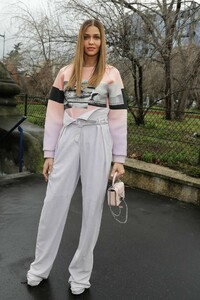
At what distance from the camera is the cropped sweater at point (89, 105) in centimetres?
216

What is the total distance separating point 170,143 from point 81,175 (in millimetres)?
3344

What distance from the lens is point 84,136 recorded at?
2145 millimetres

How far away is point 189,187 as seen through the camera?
4.22m

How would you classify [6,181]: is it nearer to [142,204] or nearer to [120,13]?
[142,204]

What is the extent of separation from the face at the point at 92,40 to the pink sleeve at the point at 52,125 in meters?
0.41

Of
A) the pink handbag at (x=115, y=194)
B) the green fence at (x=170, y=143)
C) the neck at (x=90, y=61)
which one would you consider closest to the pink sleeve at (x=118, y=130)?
the pink handbag at (x=115, y=194)

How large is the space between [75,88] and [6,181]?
3041 millimetres

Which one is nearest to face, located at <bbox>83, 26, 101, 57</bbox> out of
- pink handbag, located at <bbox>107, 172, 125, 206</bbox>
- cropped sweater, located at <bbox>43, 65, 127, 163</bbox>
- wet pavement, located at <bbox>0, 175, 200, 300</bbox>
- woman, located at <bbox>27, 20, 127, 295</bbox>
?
woman, located at <bbox>27, 20, 127, 295</bbox>

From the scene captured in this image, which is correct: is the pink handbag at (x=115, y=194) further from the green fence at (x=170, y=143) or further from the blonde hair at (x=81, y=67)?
the green fence at (x=170, y=143)

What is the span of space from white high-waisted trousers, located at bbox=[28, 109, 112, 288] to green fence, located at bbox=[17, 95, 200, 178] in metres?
2.62

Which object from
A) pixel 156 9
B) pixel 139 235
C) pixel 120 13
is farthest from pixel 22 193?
pixel 156 9

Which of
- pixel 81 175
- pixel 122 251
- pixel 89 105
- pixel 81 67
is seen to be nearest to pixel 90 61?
pixel 81 67

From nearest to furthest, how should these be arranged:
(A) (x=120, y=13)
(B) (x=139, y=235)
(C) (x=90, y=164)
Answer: (C) (x=90, y=164), (B) (x=139, y=235), (A) (x=120, y=13)

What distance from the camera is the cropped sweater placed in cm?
216
